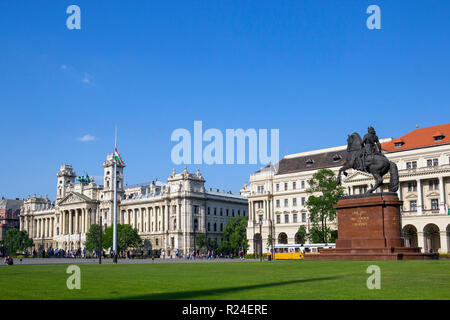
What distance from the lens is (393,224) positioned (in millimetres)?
33938

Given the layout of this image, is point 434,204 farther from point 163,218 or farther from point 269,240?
point 163,218

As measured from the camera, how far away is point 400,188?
3282 inches

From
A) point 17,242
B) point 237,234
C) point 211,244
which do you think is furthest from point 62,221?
point 237,234

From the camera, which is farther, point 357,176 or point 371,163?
point 357,176

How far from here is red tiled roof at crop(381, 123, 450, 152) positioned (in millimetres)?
80250

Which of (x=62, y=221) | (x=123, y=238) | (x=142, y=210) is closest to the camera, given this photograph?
(x=123, y=238)

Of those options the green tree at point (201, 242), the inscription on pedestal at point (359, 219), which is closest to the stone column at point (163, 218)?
the green tree at point (201, 242)

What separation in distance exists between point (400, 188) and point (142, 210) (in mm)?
78154

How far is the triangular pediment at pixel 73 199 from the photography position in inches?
5980

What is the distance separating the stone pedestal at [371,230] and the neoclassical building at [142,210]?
3173 inches

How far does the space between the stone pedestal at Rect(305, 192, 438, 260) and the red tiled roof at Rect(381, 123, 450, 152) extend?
48394 millimetres
